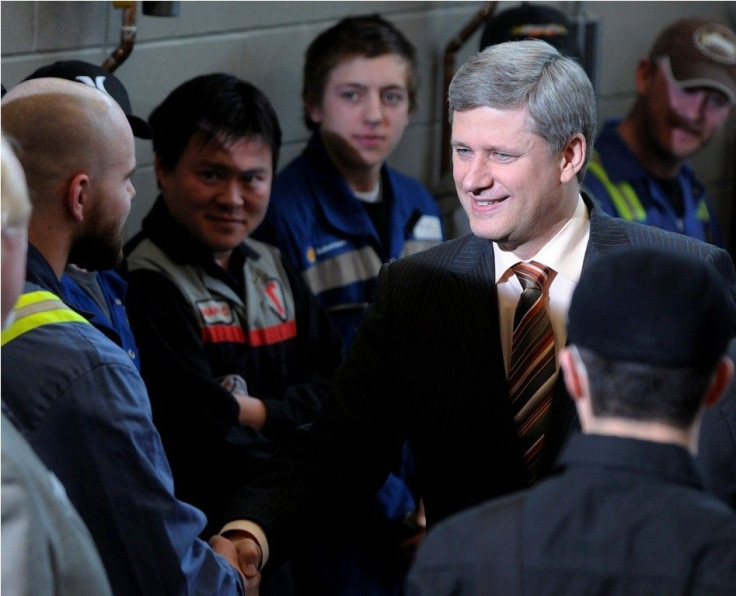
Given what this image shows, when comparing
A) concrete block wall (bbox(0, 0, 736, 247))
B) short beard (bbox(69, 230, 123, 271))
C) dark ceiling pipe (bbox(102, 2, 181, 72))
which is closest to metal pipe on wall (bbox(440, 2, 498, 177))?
concrete block wall (bbox(0, 0, 736, 247))

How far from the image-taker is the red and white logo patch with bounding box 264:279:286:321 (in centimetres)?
282

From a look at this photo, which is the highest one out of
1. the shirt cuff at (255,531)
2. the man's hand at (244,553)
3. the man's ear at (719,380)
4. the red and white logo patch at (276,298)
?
the man's ear at (719,380)

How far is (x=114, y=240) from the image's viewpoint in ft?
6.90

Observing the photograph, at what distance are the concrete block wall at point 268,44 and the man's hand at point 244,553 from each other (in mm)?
1333

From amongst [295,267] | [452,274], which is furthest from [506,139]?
[295,267]

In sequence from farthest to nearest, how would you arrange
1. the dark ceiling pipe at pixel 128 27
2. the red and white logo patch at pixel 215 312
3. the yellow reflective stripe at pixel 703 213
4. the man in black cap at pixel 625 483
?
1. the yellow reflective stripe at pixel 703 213
2. the dark ceiling pipe at pixel 128 27
3. the red and white logo patch at pixel 215 312
4. the man in black cap at pixel 625 483

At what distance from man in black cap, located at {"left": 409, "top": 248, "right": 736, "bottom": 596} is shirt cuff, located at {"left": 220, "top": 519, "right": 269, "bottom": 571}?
0.84 metres

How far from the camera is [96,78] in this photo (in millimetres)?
2523

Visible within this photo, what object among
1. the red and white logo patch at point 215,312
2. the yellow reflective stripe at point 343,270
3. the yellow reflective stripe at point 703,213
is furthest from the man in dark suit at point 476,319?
the yellow reflective stripe at point 703,213

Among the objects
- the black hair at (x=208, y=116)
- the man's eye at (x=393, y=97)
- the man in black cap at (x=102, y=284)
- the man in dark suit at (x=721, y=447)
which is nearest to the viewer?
the man in dark suit at (x=721, y=447)

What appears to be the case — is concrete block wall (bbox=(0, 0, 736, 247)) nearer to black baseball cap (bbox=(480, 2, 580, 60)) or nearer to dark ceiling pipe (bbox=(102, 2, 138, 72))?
dark ceiling pipe (bbox=(102, 2, 138, 72))

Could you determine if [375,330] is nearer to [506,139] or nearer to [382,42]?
[506,139]

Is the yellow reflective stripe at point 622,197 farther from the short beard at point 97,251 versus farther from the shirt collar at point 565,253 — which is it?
the short beard at point 97,251

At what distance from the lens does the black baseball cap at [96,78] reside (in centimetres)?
248
